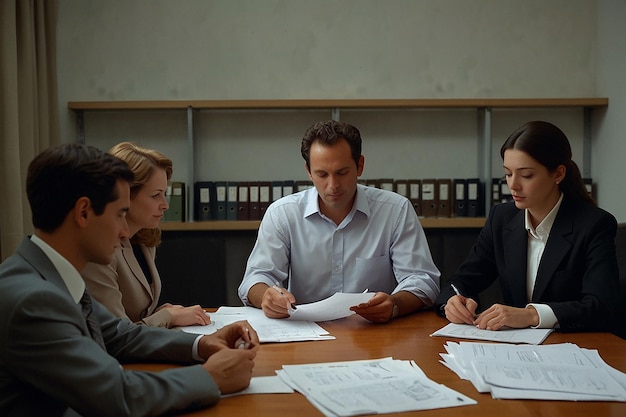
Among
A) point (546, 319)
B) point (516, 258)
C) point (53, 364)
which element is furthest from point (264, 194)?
point (53, 364)

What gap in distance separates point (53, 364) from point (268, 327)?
36.2 inches

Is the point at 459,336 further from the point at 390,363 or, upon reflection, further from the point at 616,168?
the point at 616,168

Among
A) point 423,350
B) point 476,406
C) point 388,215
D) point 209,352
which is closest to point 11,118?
point 388,215

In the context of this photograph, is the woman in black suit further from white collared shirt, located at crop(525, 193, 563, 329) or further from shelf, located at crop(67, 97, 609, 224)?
shelf, located at crop(67, 97, 609, 224)

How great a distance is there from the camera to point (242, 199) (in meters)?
4.45

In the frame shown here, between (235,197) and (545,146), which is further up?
(545,146)

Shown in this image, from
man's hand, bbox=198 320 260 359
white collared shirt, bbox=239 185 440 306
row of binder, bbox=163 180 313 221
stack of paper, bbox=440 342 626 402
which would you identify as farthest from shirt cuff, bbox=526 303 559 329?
row of binder, bbox=163 180 313 221

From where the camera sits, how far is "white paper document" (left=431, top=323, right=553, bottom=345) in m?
1.78

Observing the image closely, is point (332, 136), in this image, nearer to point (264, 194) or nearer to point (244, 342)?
point (244, 342)

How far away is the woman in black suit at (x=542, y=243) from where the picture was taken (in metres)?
2.08

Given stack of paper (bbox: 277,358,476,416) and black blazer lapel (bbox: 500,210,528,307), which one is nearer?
stack of paper (bbox: 277,358,476,416)

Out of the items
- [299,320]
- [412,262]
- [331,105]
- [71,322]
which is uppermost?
[331,105]

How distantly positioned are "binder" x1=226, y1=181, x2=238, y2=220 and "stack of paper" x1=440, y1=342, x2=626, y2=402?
2.87m

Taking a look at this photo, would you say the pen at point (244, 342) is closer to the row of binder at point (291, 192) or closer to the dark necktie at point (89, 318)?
the dark necktie at point (89, 318)
